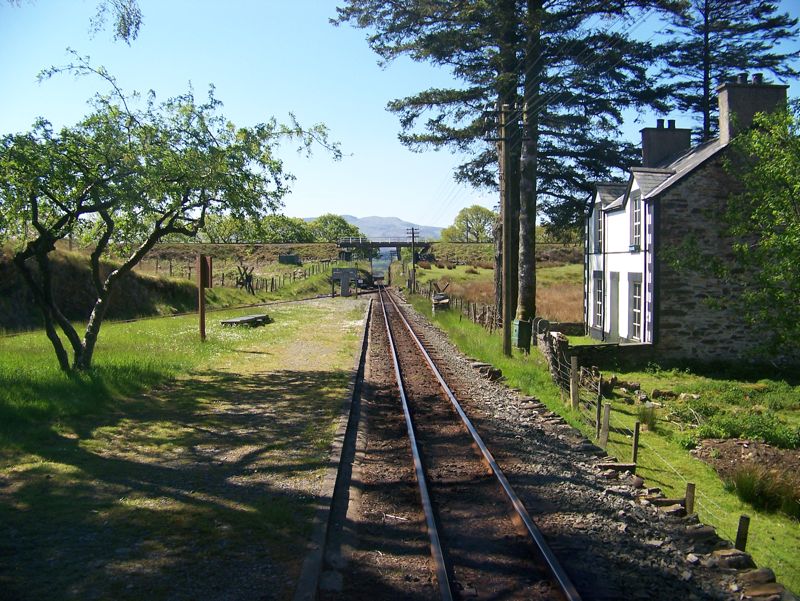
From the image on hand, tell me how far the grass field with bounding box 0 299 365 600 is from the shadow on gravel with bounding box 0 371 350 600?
0.06ft

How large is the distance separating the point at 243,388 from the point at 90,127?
18.7 ft

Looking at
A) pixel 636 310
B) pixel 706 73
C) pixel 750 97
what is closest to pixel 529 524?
pixel 636 310

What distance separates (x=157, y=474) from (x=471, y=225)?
16352cm

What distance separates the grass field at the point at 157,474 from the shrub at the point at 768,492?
518 cm

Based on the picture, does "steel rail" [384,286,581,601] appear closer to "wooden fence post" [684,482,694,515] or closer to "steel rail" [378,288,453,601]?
"steel rail" [378,288,453,601]

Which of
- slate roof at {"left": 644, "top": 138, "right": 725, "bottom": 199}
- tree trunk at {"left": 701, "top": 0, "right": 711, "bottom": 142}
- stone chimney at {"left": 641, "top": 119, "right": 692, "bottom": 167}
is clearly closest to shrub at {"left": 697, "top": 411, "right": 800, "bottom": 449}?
slate roof at {"left": 644, "top": 138, "right": 725, "bottom": 199}

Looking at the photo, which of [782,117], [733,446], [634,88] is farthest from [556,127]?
[733,446]

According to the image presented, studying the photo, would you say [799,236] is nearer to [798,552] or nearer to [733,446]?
[733,446]

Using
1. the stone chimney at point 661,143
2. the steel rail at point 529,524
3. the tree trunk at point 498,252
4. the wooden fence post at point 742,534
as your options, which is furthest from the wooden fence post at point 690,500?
the stone chimney at point 661,143

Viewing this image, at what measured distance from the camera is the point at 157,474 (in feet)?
25.0

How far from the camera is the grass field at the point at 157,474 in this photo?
16.7ft

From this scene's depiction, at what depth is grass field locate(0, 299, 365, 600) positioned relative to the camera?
5.10m

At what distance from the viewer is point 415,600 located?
4711 mm

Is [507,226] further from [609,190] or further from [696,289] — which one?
[609,190]
